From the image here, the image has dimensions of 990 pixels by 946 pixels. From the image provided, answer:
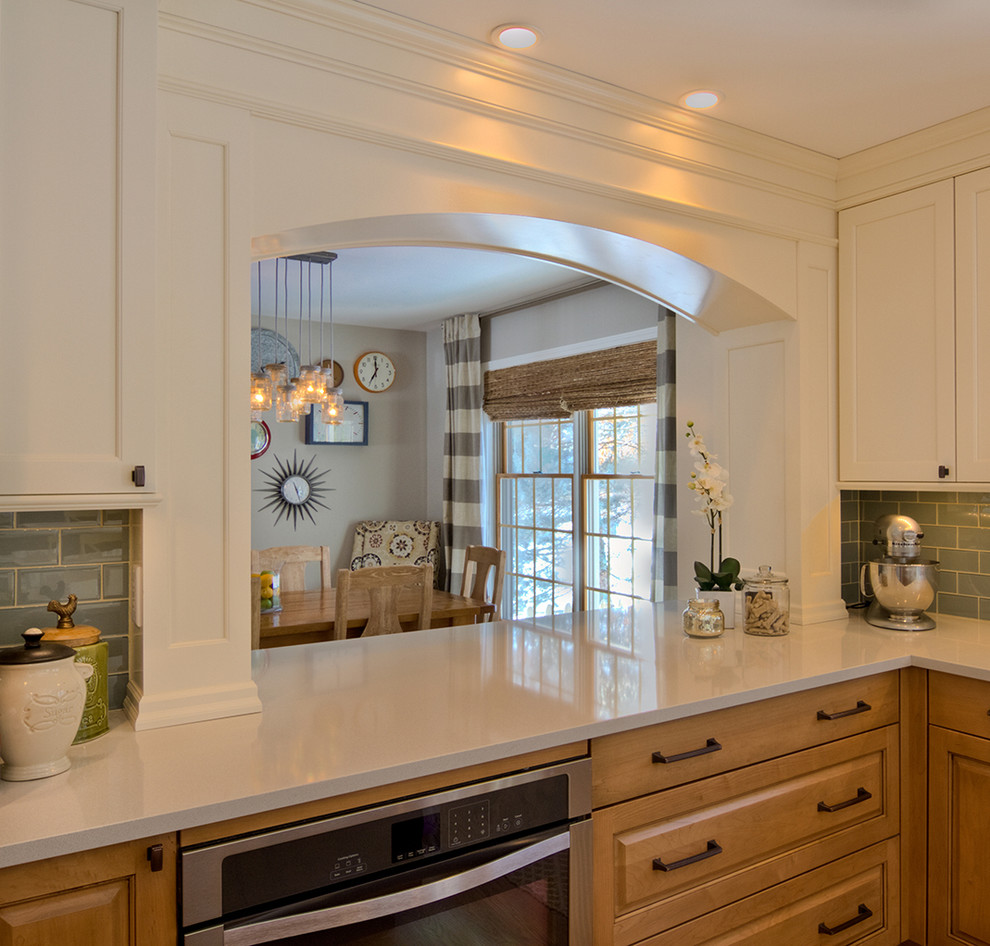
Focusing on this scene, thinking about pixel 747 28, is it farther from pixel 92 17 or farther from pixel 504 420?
pixel 504 420

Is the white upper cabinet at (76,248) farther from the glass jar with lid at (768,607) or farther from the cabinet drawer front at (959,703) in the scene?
the cabinet drawer front at (959,703)

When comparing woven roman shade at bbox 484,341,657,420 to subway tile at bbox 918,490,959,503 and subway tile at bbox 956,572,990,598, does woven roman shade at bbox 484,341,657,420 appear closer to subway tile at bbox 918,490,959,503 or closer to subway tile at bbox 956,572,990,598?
subway tile at bbox 918,490,959,503

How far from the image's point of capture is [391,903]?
135 centimetres

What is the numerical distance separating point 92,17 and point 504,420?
4051 mm

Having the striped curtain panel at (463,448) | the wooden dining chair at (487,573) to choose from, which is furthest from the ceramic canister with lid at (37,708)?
the striped curtain panel at (463,448)

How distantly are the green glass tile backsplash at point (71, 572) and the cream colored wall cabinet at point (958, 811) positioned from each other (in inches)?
82.4

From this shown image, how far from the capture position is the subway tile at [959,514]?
8.58 ft

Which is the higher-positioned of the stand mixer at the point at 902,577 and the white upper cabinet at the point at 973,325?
the white upper cabinet at the point at 973,325

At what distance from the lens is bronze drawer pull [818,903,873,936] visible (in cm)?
202


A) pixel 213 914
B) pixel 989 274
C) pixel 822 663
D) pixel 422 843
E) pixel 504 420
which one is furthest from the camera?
pixel 504 420

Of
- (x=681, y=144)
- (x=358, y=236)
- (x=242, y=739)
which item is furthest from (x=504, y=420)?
(x=242, y=739)

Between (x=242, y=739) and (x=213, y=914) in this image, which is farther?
(x=242, y=739)

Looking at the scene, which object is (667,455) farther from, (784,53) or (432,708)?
(432,708)

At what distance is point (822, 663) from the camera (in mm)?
2090
